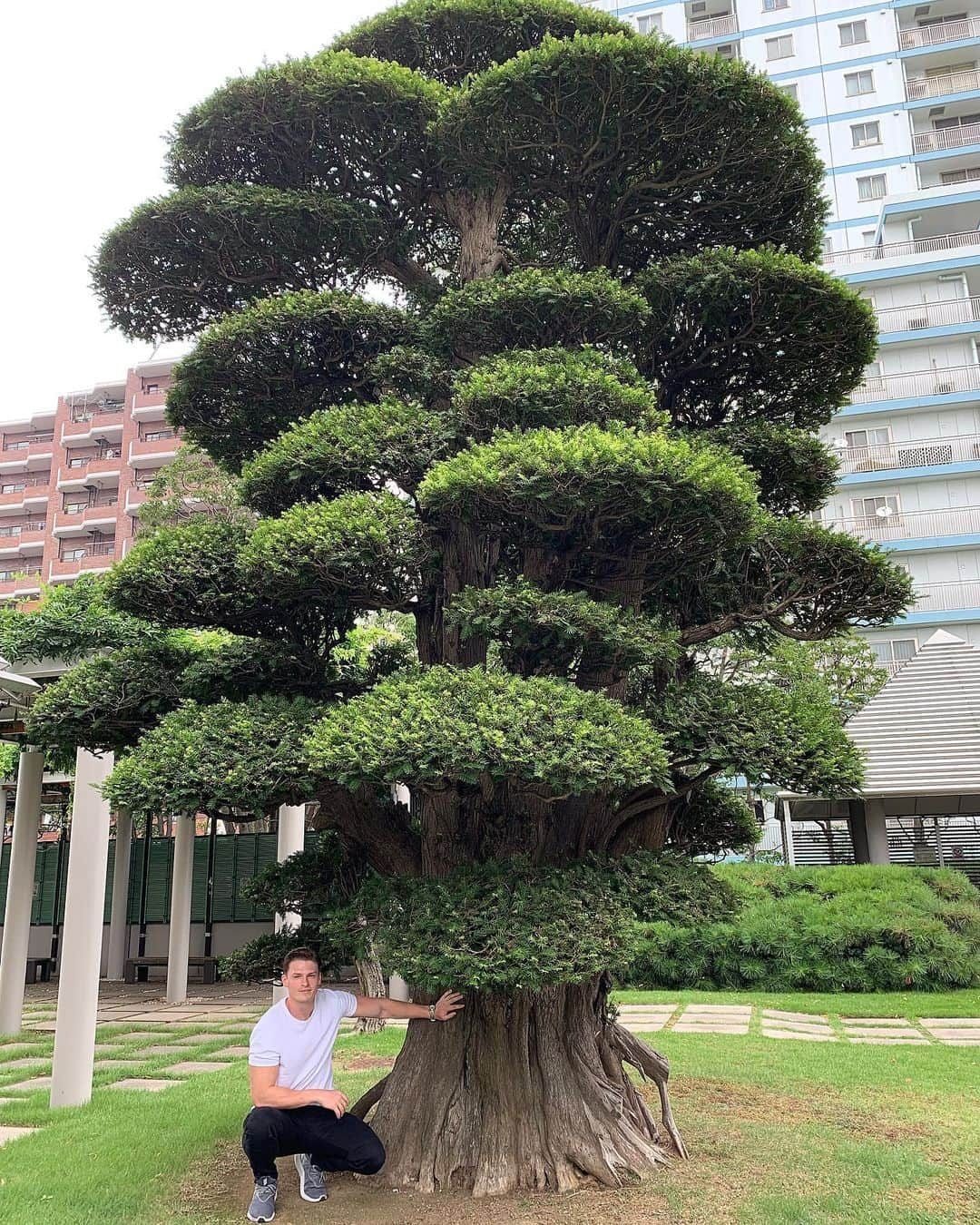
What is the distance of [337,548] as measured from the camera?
4371 millimetres

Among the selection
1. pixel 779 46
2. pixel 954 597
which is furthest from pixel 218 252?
pixel 779 46

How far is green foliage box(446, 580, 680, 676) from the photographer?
4352 mm

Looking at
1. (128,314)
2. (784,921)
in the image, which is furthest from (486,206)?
(784,921)

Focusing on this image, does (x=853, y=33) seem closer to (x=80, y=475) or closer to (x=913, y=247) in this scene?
(x=913, y=247)

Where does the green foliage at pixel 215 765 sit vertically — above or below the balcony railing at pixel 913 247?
below

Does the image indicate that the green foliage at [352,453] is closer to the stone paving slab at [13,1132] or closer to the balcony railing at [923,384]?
the stone paving slab at [13,1132]

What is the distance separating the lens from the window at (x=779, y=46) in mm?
31516

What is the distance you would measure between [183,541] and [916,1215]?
4.50 meters

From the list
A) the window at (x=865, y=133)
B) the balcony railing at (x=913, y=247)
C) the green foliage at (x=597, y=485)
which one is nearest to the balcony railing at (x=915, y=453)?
the balcony railing at (x=913, y=247)

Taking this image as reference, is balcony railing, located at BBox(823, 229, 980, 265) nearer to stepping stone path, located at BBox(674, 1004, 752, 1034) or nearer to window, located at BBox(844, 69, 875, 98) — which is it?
window, located at BBox(844, 69, 875, 98)

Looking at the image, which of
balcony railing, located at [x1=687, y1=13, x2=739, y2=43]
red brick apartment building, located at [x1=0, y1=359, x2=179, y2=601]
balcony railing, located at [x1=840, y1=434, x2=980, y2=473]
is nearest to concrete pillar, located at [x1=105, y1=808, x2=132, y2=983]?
balcony railing, located at [x1=840, y1=434, x2=980, y2=473]

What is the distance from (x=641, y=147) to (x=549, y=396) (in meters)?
1.73

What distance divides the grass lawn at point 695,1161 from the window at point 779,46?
32803 millimetres

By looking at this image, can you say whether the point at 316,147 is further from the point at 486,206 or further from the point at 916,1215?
the point at 916,1215
